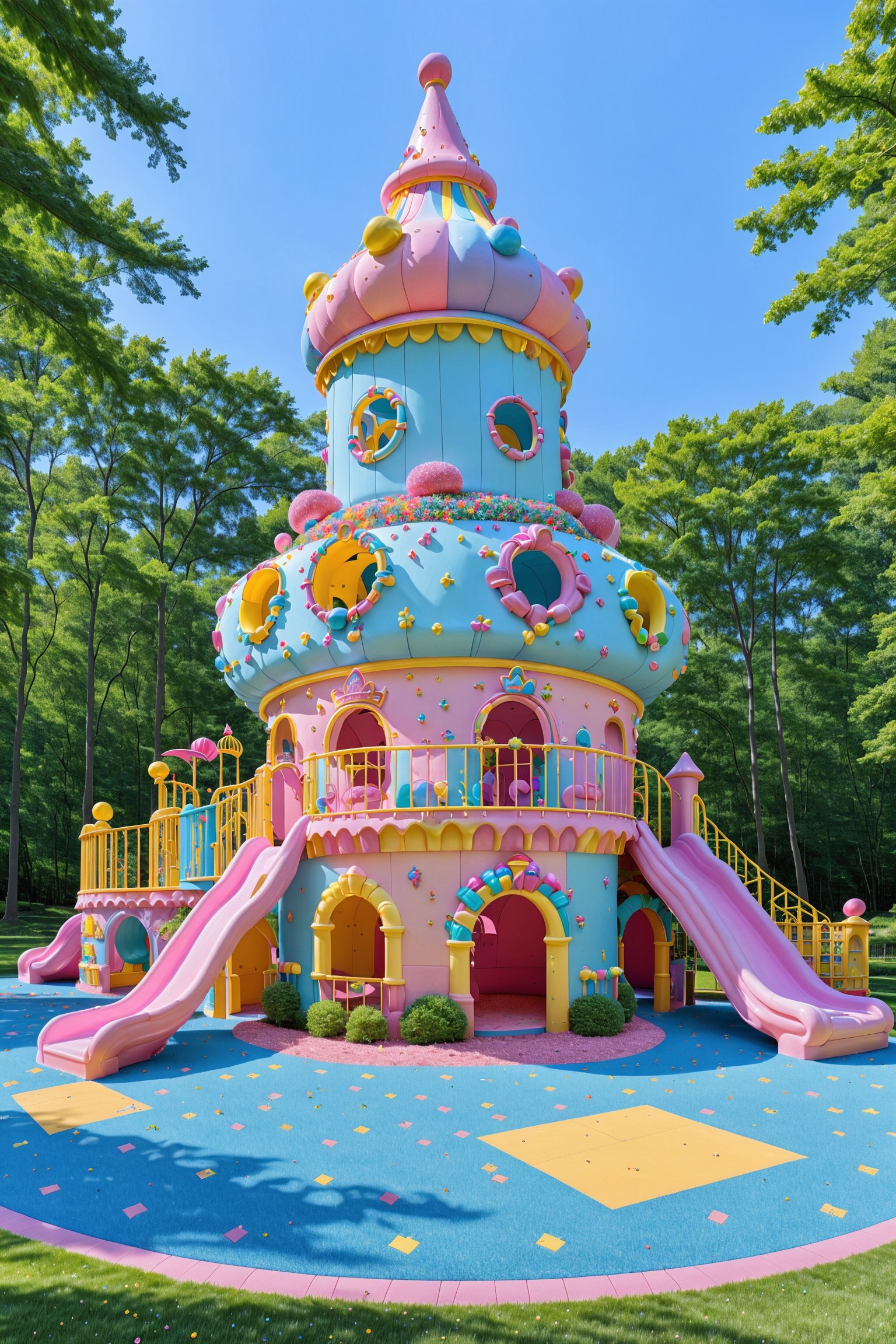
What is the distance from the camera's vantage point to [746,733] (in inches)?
1271

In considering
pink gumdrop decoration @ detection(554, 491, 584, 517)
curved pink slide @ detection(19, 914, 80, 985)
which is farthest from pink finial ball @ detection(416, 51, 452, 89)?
curved pink slide @ detection(19, 914, 80, 985)

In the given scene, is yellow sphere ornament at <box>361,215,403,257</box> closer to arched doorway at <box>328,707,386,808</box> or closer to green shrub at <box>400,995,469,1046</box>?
arched doorway at <box>328,707,386,808</box>

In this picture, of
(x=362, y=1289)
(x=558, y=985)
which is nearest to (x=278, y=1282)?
(x=362, y=1289)

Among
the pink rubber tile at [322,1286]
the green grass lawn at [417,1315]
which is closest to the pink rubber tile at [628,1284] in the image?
the green grass lawn at [417,1315]

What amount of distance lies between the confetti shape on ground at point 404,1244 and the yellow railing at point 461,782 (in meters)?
6.95

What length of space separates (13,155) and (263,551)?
25.6 m

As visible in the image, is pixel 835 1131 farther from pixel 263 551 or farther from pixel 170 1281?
pixel 263 551

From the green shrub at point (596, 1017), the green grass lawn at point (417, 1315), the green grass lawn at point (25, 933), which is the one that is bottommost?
the green grass lawn at point (25, 933)

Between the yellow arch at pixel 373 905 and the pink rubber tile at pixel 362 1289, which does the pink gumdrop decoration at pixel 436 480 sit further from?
the pink rubber tile at pixel 362 1289

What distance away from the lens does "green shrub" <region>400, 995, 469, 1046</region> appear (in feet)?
39.1

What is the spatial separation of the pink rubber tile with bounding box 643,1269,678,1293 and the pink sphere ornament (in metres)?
13.4

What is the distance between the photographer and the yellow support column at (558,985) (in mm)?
12789

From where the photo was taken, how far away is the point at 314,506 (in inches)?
645

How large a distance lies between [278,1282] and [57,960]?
17.2 meters
